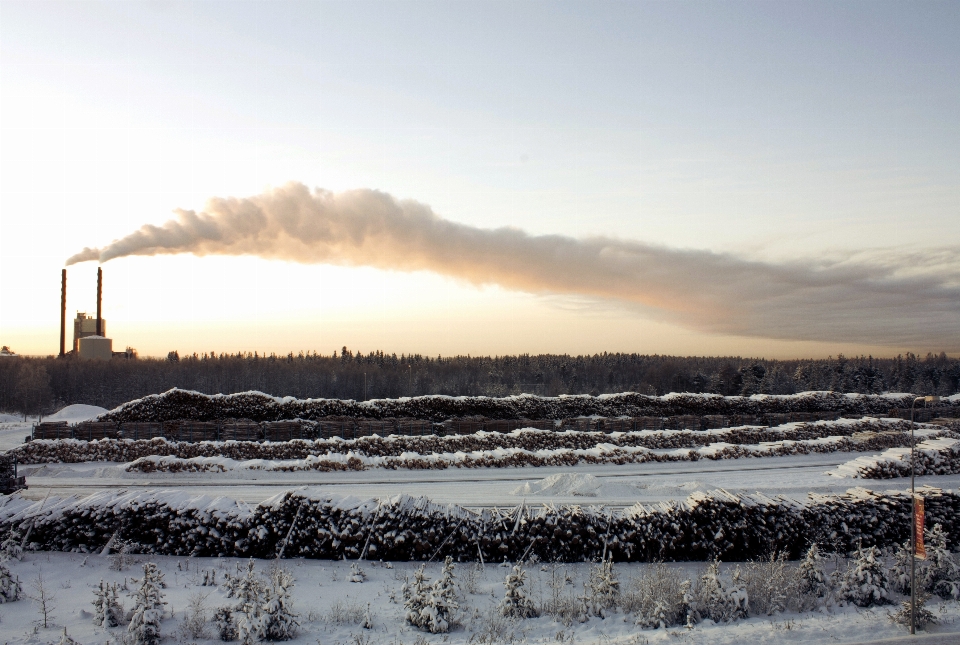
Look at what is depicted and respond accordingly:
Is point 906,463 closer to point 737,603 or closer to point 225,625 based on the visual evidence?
point 737,603

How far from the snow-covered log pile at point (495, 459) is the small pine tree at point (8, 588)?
47.4 ft

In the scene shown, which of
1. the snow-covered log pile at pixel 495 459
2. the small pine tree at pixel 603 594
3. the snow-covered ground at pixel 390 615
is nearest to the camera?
the snow-covered ground at pixel 390 615

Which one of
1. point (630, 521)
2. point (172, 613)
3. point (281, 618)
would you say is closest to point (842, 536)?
point (630, 521)

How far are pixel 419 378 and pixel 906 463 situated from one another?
100 m

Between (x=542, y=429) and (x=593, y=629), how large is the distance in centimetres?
2292

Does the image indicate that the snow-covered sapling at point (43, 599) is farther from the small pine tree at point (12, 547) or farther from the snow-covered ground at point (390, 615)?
the small pine tree at point (12, 547)

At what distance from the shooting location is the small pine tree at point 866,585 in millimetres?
10414

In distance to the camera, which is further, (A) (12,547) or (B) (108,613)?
(A) (12,547)

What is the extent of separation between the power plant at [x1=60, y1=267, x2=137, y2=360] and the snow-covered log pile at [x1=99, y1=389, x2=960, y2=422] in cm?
4492

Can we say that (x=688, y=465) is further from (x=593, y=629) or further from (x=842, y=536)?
(x=593, y=629)

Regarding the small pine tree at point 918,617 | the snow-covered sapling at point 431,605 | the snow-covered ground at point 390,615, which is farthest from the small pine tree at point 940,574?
the snow-covered sapling at point 431,605

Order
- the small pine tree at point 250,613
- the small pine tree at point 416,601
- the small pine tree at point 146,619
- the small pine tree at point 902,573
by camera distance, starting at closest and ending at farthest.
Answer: the small pine tree at point 146,619, the small pine tree at point 250,613, the small pine tree at point 416,601, the small pine tree at point 902,573

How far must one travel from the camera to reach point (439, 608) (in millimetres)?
9250

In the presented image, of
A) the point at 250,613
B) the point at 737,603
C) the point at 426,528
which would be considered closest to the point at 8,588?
the point at 250,613
